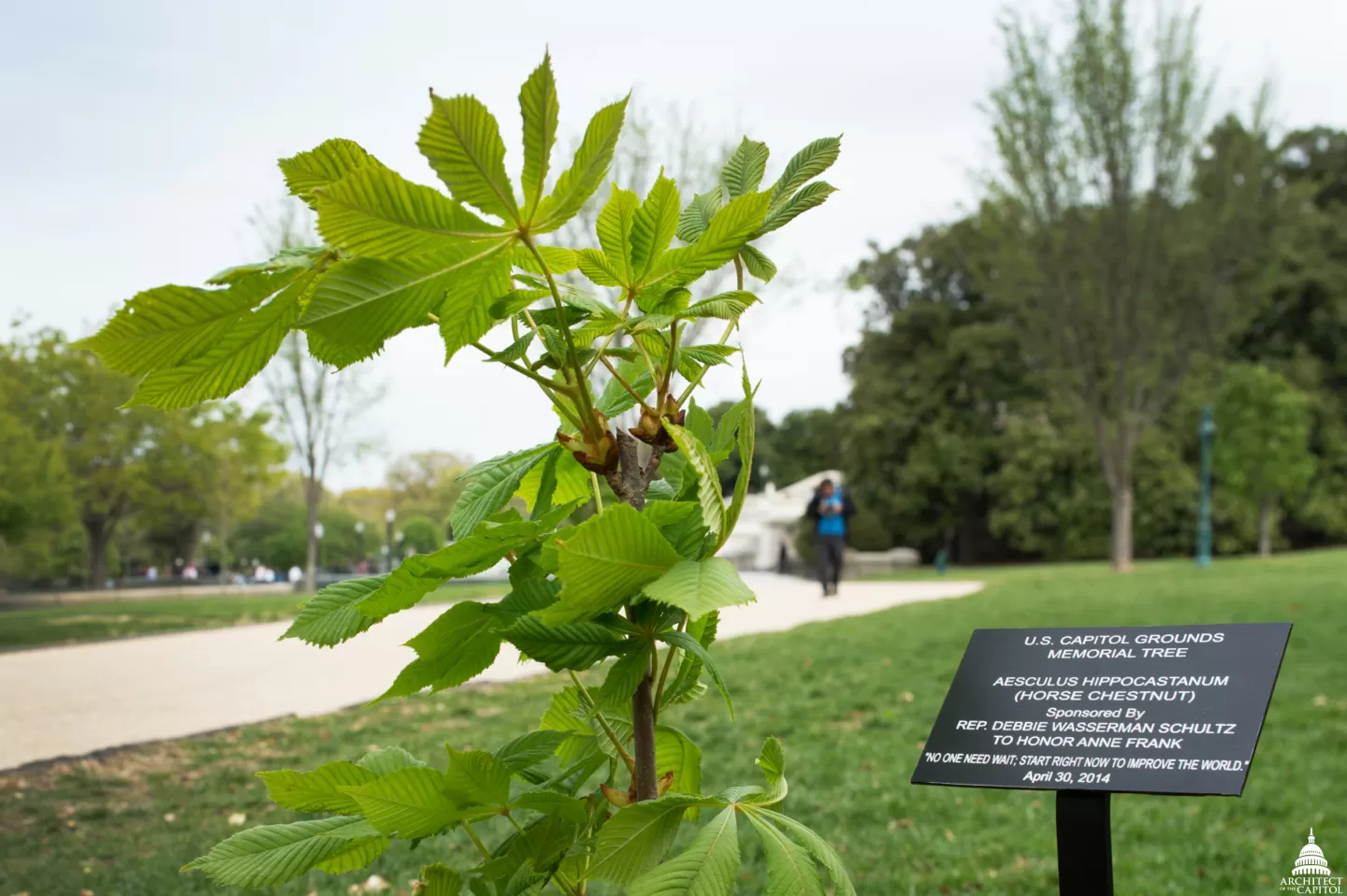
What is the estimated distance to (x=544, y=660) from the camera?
106cm

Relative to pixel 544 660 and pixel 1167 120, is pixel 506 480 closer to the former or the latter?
pixel 544 660

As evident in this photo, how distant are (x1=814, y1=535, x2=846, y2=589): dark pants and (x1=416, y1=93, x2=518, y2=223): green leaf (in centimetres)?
1511

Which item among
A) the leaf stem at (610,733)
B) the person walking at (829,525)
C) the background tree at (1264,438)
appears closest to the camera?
the leaf stem at (610,733)

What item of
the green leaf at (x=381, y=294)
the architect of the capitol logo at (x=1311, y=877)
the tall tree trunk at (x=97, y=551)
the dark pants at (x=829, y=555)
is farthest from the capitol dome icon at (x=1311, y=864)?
the tall tree trunk at (x=97, y=551)

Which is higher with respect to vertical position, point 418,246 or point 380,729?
point 418,246

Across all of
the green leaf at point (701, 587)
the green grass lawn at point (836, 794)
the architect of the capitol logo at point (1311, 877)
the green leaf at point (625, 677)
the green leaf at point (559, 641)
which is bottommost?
the green grass lawn at point (836, 794)

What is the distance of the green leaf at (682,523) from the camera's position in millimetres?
1050

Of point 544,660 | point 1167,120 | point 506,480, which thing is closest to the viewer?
point 544,660

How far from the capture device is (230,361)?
1.00 meters

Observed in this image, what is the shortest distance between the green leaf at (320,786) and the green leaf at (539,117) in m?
0.67

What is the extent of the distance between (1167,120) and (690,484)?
838 inches

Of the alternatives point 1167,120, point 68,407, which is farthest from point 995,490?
point 68,407

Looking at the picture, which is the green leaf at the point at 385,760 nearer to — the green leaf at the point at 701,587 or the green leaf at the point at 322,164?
the green leaf at the point at 701,587

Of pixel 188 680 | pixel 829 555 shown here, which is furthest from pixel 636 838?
pixel 829 555
